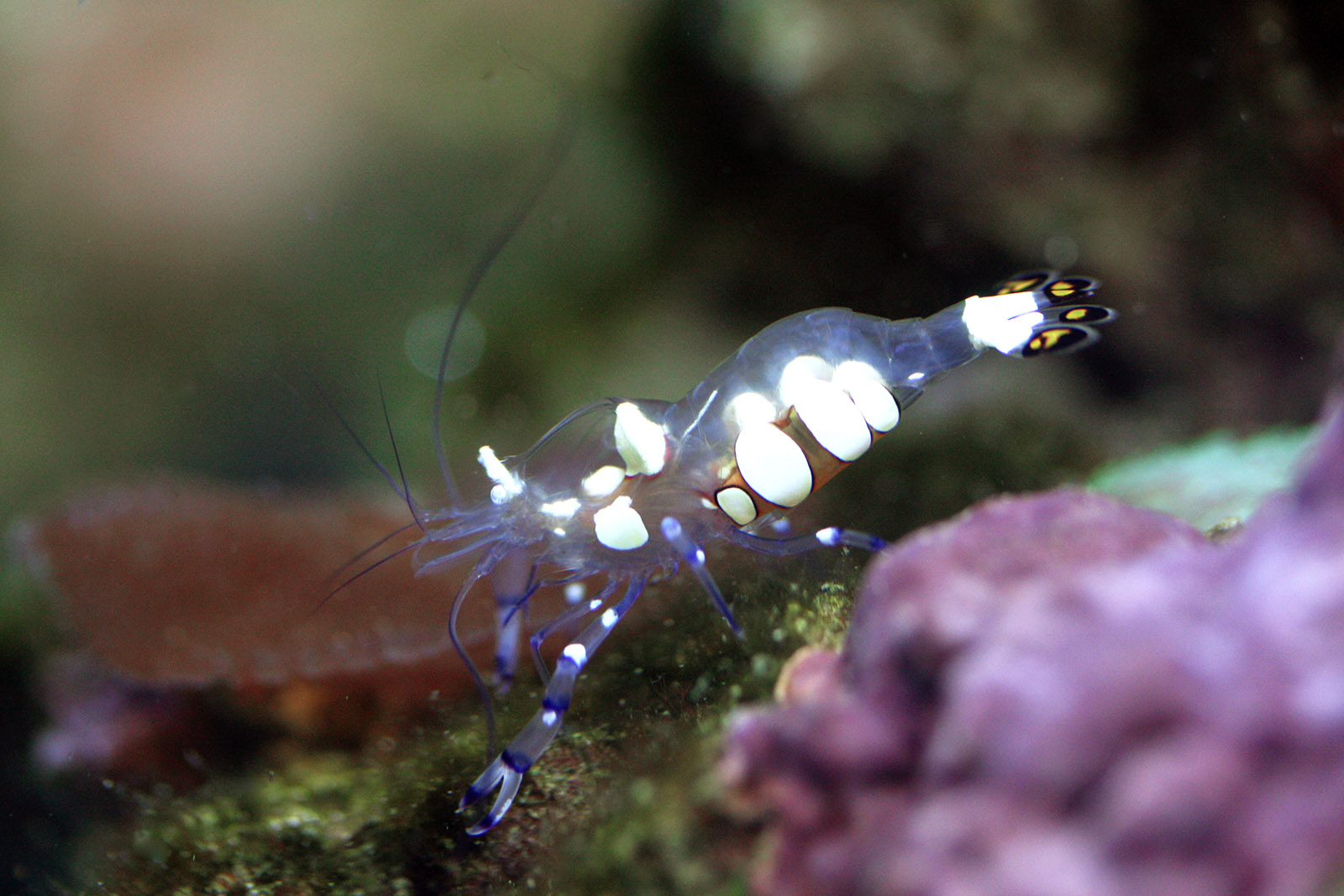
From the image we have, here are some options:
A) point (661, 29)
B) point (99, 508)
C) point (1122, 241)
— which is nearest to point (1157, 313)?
point (1122, 241)

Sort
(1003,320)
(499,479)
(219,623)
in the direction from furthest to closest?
(219,623)
(1003,320)
(499,479)

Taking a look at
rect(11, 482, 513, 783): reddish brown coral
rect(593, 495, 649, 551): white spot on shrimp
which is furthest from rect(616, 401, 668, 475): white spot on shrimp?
rect(11, 482, 513, 783): reddish brown coral

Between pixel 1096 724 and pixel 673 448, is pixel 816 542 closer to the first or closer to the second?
pixel 673 448

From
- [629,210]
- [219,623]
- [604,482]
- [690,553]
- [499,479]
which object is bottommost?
[219,623]

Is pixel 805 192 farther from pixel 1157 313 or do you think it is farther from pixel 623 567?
pixel 623 567

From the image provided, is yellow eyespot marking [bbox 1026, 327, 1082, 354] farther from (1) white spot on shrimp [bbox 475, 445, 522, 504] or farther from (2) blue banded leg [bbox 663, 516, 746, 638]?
(1) white spot on shrimp [bbox 475, 445, 522, 504]

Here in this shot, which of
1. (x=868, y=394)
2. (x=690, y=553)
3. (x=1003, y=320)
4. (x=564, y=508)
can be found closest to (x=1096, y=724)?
(x=690, y=553)
